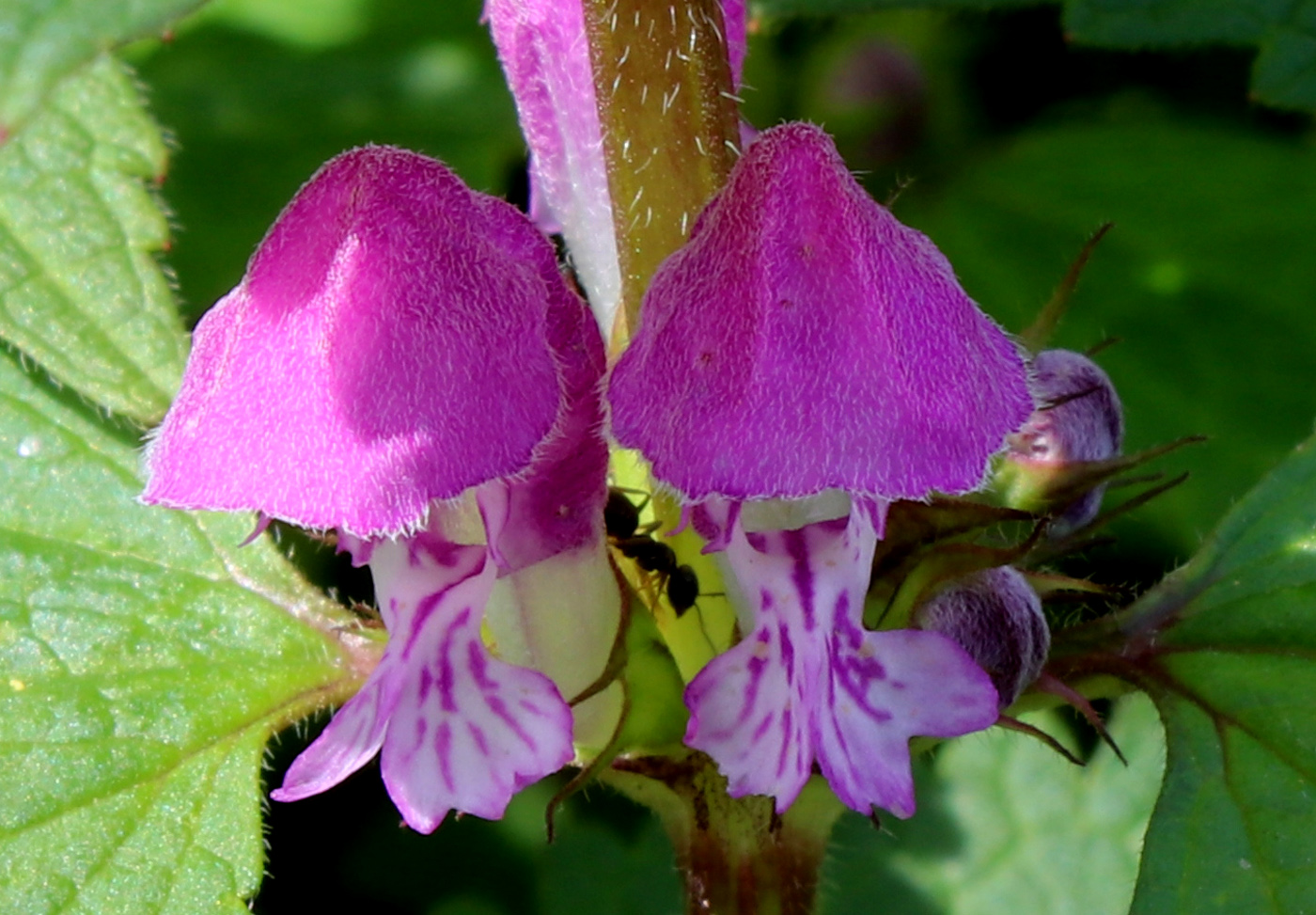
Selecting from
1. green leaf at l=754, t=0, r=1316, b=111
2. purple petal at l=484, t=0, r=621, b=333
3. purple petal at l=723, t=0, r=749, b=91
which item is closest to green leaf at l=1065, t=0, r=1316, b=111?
green leaf at l=754, t=0, r=1316, b=111

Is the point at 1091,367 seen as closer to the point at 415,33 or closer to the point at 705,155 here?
the point at 705,155

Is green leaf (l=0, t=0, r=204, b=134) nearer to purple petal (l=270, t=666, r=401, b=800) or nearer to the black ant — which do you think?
purple petal (l=270, t=666, r=401, b=800)

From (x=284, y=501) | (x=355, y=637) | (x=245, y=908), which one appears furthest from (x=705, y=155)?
(x=245, y=908)

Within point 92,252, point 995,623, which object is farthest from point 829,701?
point 92,252

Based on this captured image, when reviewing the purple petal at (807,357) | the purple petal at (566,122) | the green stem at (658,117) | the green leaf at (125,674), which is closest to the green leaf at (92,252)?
the green leaf at (125,674)

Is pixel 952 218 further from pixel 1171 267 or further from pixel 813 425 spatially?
pixel 813 425

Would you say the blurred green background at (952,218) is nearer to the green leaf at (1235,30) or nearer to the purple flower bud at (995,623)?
the green leaf at (1235,30)
